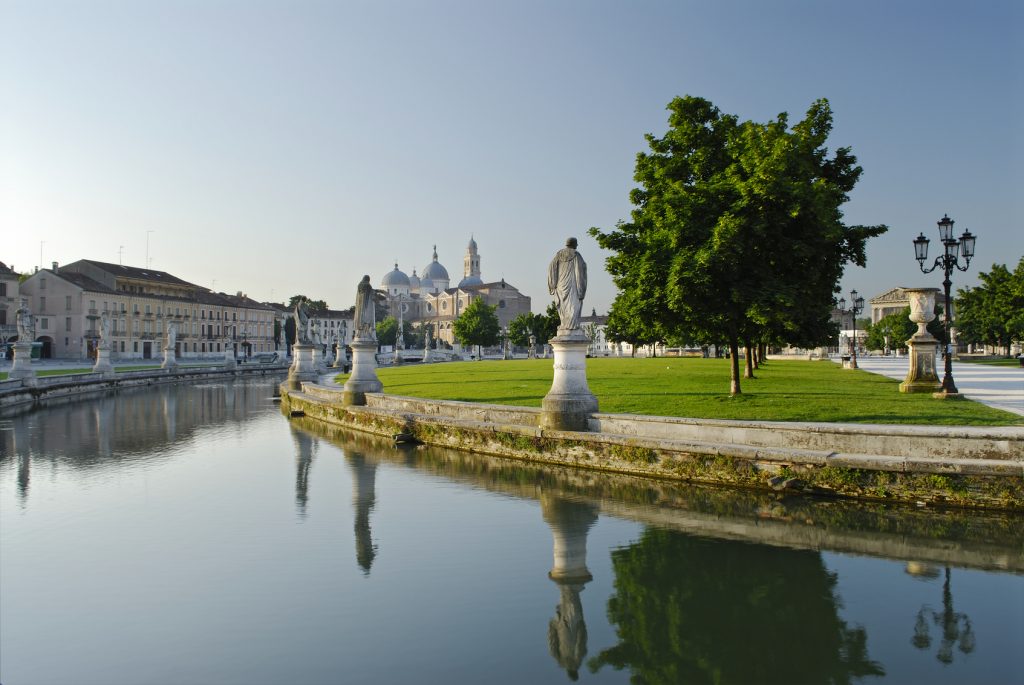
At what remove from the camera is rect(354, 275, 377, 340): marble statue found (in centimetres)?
2439

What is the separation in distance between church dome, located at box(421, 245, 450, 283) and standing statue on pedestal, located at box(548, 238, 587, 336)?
563ft

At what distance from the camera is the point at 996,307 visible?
179 ft

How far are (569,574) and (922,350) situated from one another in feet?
56.4

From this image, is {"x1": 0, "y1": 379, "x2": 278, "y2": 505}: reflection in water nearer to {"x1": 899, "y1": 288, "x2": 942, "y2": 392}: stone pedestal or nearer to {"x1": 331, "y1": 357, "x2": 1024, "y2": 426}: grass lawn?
{"x1": 331, "y1": 357, "x2": 1024, "y2": 426}: grass lawn

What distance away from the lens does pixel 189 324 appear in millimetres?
94438

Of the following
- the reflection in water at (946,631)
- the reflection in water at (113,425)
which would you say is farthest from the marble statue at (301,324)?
the reflection in water at (946,631)

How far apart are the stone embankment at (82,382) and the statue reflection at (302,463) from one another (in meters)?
15.3

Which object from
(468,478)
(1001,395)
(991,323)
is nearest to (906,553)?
(468,478)

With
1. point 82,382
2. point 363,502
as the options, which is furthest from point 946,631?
point 82,382

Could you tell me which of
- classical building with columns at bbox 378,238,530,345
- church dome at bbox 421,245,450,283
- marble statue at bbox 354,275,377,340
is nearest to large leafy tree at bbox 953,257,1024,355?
marble statue at bbox 354,275,377,340

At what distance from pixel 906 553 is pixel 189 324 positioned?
324ft

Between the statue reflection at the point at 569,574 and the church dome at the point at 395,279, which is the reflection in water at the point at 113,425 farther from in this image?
the church dome at the point at 395,279

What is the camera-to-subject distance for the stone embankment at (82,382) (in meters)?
29.8

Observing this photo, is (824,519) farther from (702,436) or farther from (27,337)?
(27,337)
